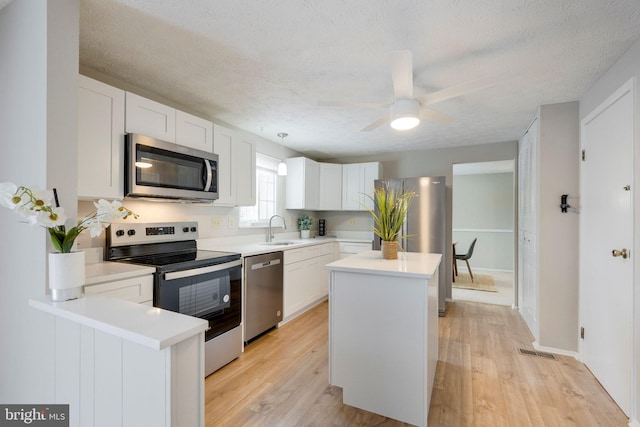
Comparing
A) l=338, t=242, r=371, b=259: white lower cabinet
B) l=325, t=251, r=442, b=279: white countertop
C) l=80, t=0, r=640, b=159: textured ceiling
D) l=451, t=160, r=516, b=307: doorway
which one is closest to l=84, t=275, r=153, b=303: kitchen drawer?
l=325, t=251, r=442, b=279: white countertop

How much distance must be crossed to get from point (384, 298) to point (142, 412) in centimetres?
128

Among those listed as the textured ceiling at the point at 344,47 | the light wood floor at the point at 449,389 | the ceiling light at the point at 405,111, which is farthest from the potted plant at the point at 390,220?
the light wood floor at the point at 449,389

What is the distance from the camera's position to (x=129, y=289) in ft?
5.72

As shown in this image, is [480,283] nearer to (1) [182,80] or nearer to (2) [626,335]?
(2) [626,335]

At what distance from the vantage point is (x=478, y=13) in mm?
1477

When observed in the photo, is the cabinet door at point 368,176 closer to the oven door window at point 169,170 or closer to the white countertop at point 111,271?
the oven door window at point 169,170

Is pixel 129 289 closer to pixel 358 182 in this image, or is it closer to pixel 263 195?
pixel 263 195

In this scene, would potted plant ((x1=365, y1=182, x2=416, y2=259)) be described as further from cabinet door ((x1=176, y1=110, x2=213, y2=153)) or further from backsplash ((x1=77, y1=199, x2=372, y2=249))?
backsplash ((x1=77, y1=199, x2=372, y2=249))

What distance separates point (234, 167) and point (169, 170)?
768mm

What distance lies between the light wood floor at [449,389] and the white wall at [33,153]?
1.01 metres

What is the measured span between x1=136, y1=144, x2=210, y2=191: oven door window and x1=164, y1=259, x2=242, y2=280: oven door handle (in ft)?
2.20

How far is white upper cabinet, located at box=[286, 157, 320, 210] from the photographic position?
4230mm

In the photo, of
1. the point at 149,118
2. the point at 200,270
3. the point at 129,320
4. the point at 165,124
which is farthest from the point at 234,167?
the point at 129,320

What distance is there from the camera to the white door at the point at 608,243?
72.6 inches
